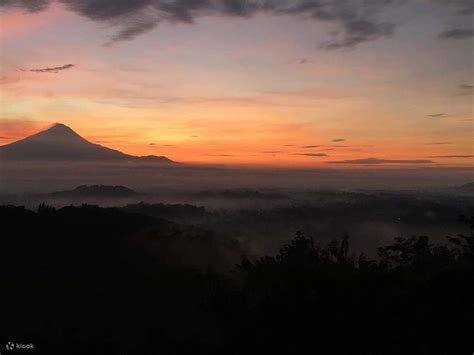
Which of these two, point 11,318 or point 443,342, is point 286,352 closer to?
point 443,342

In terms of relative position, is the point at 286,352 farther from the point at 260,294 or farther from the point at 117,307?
the point at 117,307

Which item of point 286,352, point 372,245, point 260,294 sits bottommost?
point 372,245

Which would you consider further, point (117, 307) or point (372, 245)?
point (372, 245)

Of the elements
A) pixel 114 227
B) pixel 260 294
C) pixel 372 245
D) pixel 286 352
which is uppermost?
pixel 260 294

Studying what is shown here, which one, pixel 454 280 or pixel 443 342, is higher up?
pixel 454 280

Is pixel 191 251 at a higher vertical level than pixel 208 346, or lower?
lower

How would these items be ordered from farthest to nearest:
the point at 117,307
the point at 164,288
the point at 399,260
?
the point at 164,288 < the point at 117,307 < the point at 399,260

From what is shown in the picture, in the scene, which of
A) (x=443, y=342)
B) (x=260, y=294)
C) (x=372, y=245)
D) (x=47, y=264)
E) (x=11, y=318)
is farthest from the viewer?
(x=372, y=245)

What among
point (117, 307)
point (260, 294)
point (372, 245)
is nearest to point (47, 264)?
point (117, 307)

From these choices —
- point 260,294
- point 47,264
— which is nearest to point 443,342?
point 260,294
